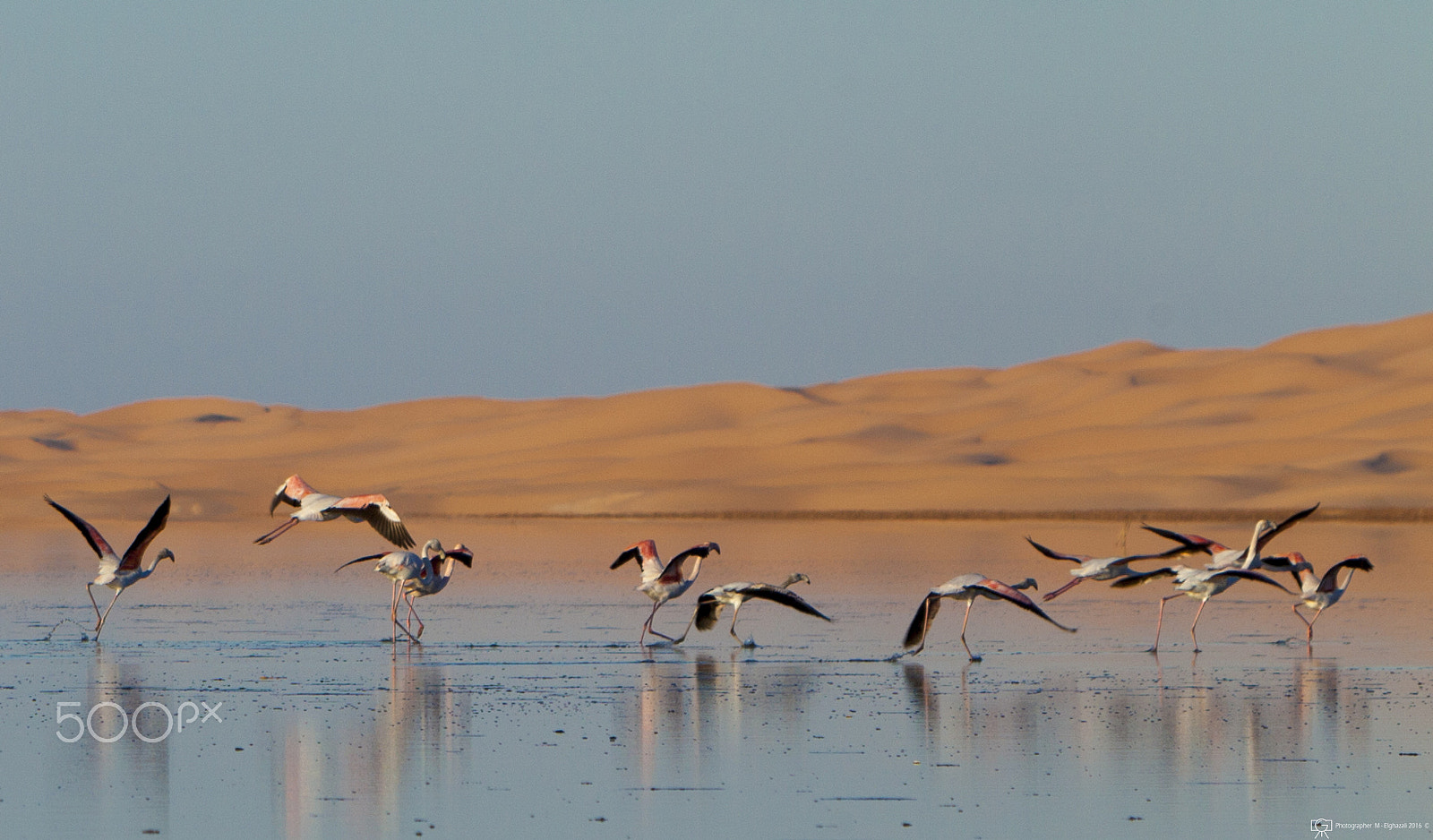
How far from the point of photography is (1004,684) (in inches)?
597

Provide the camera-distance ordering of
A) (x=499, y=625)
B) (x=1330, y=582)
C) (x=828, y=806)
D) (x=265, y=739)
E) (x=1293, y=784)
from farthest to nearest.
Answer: (x=499, y=625), (x=1330, y=582), (x=265, y=739), (x=1293, y=784), (x=828, y=806)

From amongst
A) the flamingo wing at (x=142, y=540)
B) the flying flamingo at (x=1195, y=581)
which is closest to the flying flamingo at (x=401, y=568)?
the flamingo wing at (x=142, y=540)

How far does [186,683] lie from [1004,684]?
6.31 meters

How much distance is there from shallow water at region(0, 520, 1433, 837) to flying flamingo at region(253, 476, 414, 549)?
3.62ft

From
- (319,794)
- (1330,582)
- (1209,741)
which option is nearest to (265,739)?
(319,794)

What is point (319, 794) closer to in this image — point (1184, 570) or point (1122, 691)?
point (1122, 691)

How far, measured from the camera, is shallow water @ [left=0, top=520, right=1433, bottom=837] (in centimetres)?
985

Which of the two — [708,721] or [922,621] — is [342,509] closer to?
[922,621]

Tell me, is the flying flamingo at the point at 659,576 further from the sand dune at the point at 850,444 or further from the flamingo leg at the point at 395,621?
the sand dune at the point at 850,444

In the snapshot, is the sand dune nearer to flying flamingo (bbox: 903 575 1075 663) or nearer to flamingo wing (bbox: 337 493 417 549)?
flying flamingo (bbox: 903 575 1075 663)

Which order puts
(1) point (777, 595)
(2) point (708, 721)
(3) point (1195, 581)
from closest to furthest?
(2) point (708, 721)
(1) point (777, 595)
(3) point (1195, 581)

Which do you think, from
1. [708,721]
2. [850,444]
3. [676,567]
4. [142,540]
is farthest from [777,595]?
[850,444]

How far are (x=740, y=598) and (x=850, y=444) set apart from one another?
6336cm

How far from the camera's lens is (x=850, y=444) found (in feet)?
264
